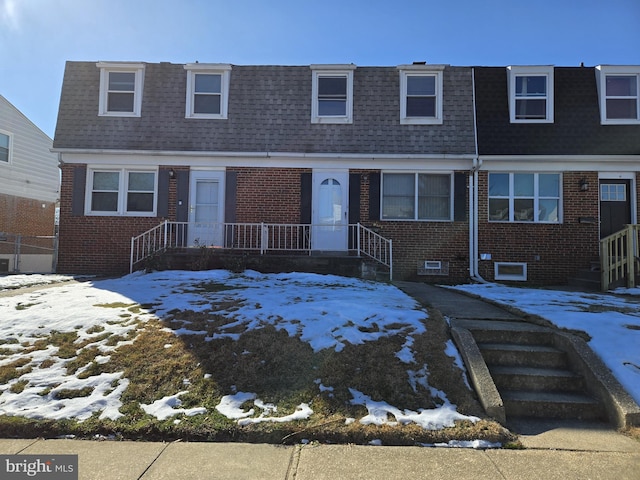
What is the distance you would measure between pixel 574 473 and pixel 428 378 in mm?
1377

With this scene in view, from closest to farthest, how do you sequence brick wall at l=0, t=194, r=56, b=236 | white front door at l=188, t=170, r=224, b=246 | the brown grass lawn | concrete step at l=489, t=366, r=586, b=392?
the brown grass lawn
concrete step at l=489, t=366, r=586, b=392
white front door at l=188, t=170, r=224, b=246
brick wall at l=0, t=194, r=56, b=236

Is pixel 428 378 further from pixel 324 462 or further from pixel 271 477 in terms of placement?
pixel 271 477

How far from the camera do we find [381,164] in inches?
437

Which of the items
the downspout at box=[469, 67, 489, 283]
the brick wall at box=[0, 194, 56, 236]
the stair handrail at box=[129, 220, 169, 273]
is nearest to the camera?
→ the stair handrail at box=[129, 220, 169, 273]

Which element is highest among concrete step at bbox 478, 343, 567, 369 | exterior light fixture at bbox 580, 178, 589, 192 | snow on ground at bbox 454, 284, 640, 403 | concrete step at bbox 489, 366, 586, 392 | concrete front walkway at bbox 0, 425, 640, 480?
exterior light fixture at bbox 580, 178, 589, 192

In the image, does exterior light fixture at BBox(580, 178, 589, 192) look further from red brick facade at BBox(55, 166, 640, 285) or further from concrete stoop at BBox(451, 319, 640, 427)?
concrete stoop at BBox(451, 319, 640, 427)

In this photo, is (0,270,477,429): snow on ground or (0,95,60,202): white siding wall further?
(0,95,60,202): white siding wall

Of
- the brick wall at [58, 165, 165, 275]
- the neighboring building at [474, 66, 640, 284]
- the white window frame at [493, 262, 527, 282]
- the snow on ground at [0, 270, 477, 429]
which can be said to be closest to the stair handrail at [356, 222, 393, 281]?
the snow on ground at [0, 270, 477, 429]

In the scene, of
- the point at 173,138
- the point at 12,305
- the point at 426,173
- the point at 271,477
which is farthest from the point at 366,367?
the point at 173,138

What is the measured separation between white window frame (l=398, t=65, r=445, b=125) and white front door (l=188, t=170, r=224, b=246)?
5375 millimetres

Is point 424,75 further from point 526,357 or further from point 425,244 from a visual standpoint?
point 526,357

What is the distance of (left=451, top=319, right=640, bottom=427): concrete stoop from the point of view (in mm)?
3709

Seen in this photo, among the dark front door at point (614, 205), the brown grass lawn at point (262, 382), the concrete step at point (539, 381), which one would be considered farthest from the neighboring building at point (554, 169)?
the brown grass lawn at point (262, 382)

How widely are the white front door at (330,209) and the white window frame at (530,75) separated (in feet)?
16.3
